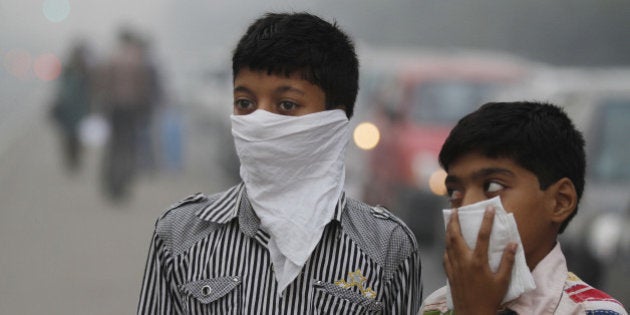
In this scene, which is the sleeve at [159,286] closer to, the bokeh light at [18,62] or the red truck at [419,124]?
the red truck at [419,124]

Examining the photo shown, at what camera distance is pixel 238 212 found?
194 centimetres

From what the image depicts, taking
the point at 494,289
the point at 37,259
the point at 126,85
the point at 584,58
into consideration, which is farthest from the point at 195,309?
the point at 126,85

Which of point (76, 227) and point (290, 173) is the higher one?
point (290, 173)

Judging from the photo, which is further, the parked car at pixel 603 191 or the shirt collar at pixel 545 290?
the parked car at pixel 603 191

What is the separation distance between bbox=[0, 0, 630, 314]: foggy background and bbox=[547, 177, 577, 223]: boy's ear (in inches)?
159

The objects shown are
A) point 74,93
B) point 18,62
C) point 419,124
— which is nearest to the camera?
point 419,124

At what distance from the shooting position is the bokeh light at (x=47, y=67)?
10.7 meters

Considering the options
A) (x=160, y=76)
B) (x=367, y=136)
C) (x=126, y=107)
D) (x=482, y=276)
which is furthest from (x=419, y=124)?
(x=482, y=276)

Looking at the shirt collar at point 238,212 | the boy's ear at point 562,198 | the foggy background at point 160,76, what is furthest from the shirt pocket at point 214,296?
the foggy background at point 160,76

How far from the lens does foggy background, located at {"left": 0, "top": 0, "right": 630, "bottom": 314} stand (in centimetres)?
678

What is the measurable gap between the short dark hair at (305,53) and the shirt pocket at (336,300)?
0.39m

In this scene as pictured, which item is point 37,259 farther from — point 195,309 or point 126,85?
point 195,309

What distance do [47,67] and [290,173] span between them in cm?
1005

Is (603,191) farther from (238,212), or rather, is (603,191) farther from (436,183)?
(238,212)
